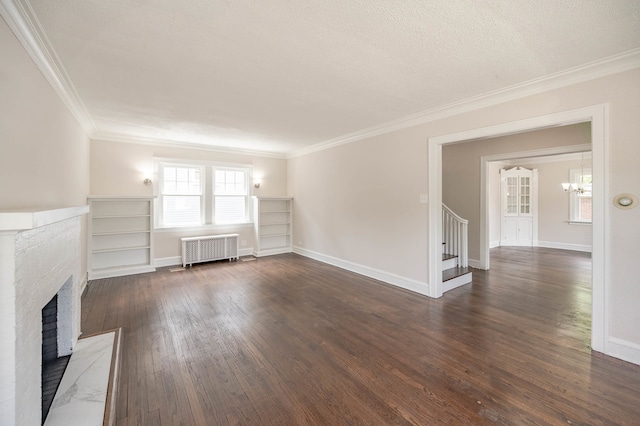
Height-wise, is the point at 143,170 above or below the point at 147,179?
above

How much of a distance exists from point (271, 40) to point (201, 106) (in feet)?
6.38

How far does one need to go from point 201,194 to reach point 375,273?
4.25 meters

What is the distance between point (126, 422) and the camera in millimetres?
1703

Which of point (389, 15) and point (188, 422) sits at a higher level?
point (389, 15)

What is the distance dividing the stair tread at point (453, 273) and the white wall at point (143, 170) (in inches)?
180

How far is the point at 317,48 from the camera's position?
2.23m

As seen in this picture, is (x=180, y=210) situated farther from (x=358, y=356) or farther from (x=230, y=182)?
(x=358, y=356)

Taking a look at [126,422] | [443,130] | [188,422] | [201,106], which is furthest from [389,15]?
[126,422]

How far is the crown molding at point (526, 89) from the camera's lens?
235cm

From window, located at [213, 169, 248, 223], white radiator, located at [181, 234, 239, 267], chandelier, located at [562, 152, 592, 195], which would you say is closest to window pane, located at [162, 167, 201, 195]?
window, located at [213, 169, 248, 223]

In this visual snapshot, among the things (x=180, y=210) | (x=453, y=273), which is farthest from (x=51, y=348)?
(x=453, y=273)

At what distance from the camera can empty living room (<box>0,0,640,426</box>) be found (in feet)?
5.82

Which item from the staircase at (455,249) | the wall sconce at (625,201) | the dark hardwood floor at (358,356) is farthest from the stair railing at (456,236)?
the wall sconce at (625,201)

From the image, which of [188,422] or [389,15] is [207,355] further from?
[389,15]
